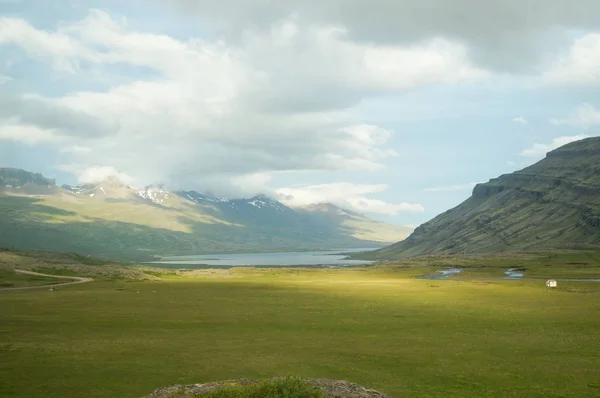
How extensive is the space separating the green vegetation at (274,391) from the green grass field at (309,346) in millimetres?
12101

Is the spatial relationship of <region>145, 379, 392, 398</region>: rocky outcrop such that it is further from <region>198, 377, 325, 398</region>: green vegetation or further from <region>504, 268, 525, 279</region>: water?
<region>504, 268, 525, 279</region>: water

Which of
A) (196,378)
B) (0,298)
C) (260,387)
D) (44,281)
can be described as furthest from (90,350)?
(44,281)

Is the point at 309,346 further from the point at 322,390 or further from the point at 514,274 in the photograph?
the point at 514,274

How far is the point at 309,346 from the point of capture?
44.0 meters

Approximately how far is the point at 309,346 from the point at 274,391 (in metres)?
25.2

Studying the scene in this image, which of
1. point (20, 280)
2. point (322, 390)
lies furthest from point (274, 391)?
point (20, 280)

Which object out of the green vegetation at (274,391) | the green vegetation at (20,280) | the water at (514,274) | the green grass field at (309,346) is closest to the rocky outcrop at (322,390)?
the green vegetation at (274,391)

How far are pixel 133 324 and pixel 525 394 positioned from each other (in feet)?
143

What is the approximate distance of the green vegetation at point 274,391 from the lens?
19.4 metres

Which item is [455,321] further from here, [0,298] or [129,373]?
[0,298]

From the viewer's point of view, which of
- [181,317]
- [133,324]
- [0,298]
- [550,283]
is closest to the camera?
[133,324]

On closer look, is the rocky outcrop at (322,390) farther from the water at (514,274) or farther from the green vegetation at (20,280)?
the water at (514,274)

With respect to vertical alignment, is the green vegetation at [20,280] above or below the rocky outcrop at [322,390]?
below

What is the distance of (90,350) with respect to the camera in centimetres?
4184
